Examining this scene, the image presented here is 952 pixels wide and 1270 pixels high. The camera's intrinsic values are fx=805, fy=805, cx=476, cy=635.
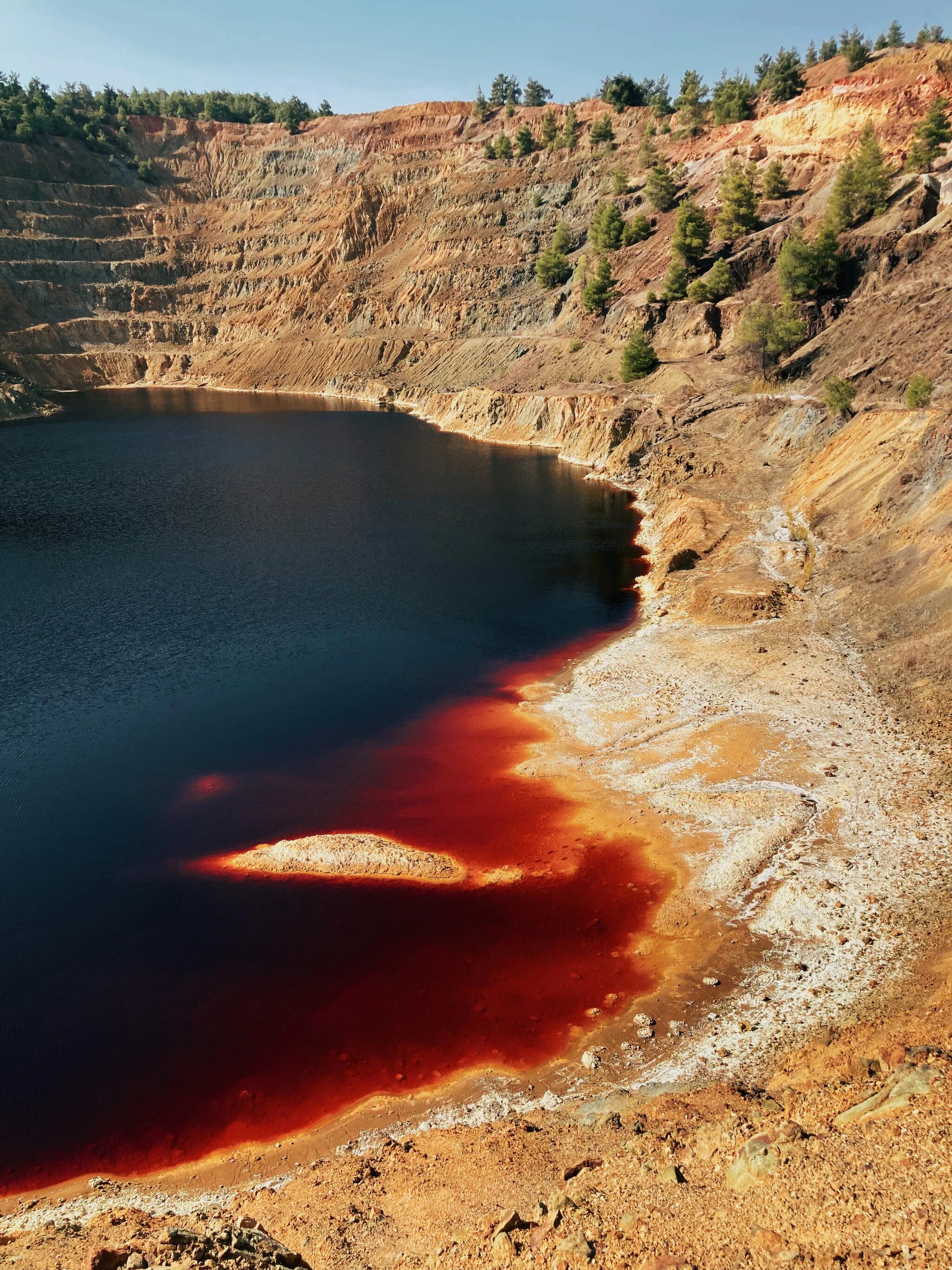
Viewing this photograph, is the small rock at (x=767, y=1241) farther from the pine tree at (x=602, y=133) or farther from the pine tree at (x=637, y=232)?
the pine tree at (x=602, y=133)

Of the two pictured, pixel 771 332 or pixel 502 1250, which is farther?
pixel 771 332

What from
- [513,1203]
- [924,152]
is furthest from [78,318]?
[513,1203]

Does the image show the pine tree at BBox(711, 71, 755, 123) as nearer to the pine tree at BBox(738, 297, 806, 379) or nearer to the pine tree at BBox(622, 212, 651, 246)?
the pine tree at BBox(622, 212, 651, 246)

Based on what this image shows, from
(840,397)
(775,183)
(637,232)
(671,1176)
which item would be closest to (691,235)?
(775,183)

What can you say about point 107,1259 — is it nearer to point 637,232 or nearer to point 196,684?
point 196,684

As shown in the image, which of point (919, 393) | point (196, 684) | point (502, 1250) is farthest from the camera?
point (919, 393)

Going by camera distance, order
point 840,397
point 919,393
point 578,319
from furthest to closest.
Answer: point 578,319 < point 840,397 < point 919,393
